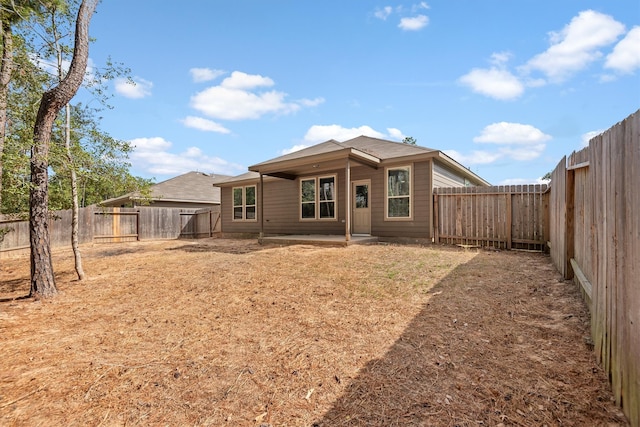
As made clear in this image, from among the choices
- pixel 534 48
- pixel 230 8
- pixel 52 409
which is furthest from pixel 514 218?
pixel 230 8

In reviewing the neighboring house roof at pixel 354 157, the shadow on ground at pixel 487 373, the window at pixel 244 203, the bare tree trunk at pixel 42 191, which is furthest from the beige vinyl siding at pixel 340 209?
the bare tree trunk at pixel 42 191

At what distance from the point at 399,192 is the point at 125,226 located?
1342 cm

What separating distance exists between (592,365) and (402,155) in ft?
26.6

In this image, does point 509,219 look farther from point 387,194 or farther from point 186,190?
point 186,190

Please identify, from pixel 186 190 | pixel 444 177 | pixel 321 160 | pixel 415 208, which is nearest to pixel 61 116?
pixel 321 160

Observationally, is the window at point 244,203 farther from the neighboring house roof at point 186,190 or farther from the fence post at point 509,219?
the fence post at point 509,219

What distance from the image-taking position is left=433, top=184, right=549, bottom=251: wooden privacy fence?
7.82 meters

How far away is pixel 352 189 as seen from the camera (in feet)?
36.8

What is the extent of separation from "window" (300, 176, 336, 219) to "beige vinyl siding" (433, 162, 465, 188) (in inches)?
147

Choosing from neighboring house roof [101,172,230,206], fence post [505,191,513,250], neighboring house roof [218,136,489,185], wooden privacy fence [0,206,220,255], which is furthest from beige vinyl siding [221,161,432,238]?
neighboring house roof [101,172,230,206]

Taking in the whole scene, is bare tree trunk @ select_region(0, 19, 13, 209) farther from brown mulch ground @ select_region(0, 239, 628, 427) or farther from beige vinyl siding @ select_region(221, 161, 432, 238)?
beige vinyl siding @ select_region(221, 161, 432, 238)

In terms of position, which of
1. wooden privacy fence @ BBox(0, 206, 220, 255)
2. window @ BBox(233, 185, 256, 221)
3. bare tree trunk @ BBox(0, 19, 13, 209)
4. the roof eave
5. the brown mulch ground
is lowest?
the brown mulch ground

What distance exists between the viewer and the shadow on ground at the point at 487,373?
6.23 feet

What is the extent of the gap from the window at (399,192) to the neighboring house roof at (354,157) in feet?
1.63
